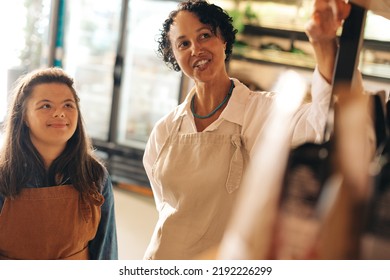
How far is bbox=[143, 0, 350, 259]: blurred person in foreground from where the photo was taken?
0.69 m

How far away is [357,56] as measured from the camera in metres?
0.42

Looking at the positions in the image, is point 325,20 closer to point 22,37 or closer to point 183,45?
point 183,45

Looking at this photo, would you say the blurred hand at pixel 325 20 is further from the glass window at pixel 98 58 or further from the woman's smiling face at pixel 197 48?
the glass window at pixel 98 58

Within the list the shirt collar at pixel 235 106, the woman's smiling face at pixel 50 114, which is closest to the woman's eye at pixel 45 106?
the woman's smiling face at pixel 50 114

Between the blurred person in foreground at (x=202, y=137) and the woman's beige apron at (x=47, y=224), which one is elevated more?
the blurred person in foreground at (x=202, y=137)

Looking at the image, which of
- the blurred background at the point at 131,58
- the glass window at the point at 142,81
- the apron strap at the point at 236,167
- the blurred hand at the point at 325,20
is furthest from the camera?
the glass window at the point at 142,81

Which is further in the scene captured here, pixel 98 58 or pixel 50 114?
pixel 98 58

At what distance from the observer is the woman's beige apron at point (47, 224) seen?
0.75 m

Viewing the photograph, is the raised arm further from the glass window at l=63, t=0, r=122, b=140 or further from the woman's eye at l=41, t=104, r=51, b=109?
the glass window at l=63, t=0, r=122, b=140

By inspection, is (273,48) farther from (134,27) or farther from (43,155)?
(43,155)

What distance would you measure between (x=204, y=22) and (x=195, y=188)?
28cm

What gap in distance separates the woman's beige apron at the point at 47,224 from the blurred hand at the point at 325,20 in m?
0.52

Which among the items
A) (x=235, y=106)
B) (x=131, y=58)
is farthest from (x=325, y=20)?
(x=131, y=58)

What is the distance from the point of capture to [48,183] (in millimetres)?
774
